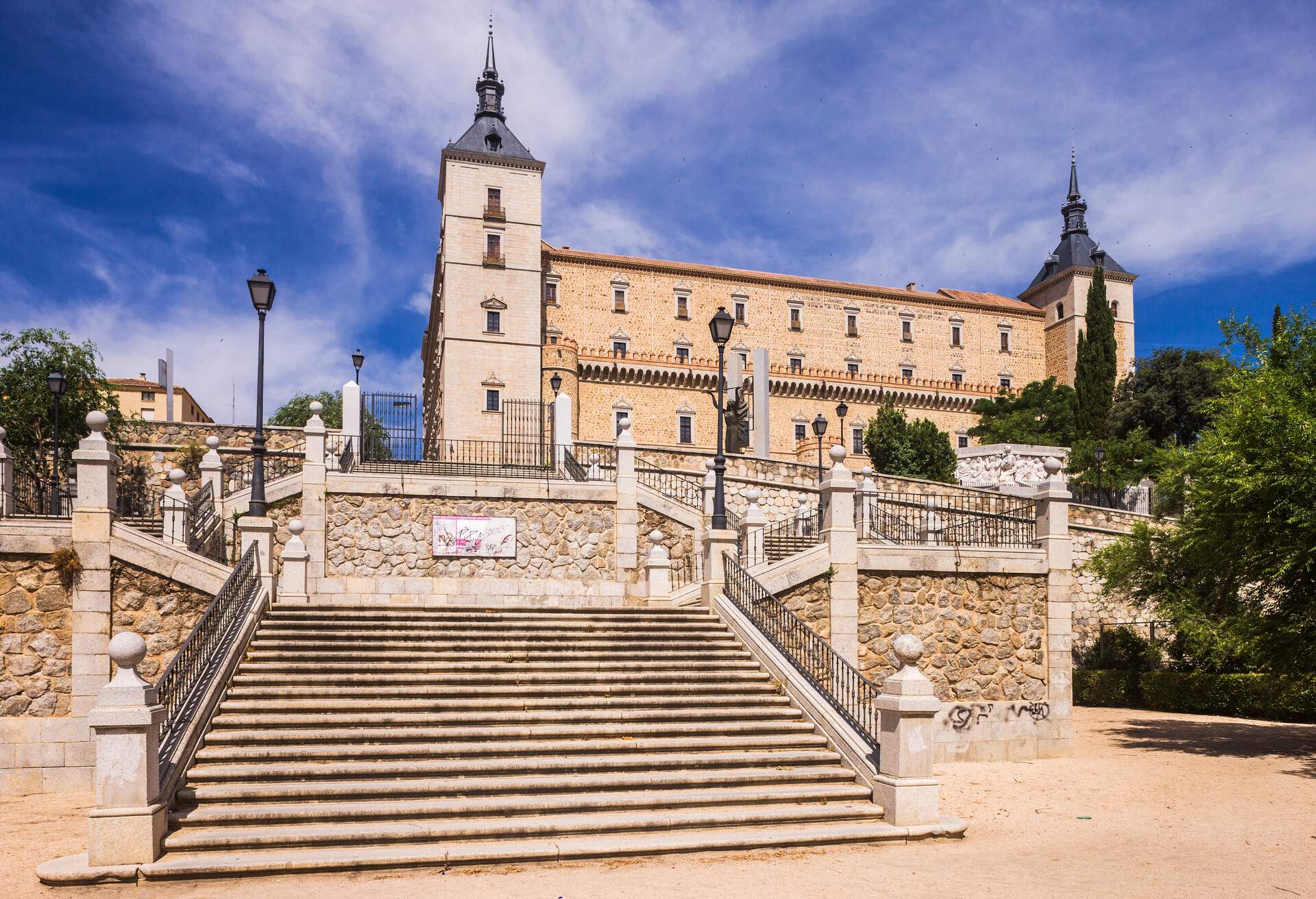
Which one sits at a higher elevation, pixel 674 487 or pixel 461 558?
pixel 674 487

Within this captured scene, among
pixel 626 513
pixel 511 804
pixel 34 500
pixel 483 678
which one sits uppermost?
pixel 34 500

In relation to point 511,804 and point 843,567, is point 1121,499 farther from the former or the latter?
point 511,804

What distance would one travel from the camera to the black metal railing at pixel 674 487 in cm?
2048

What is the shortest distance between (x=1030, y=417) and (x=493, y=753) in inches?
2058

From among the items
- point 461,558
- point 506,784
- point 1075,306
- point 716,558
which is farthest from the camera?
point 1075,306

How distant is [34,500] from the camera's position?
62.7 ft

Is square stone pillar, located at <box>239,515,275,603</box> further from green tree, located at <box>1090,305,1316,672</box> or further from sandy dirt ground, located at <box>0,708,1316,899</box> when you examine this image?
green tree, located at <box>1090,305,1316,672</box>

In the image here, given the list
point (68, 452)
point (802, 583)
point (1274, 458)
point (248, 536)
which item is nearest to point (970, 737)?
point (802, 583)

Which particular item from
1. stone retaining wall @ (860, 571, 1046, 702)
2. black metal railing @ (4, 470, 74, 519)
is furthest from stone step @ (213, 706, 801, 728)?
black metal railing @ (4, 470, 74, 519)

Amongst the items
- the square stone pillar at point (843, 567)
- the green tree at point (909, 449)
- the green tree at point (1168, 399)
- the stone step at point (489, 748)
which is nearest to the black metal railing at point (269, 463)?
the square stone pillar at point (843, 567)

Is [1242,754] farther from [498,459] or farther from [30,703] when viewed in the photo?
[498,459]

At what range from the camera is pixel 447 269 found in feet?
156

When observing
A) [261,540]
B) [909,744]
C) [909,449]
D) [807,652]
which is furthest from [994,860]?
[909,449]

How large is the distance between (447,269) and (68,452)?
82.9 ft
